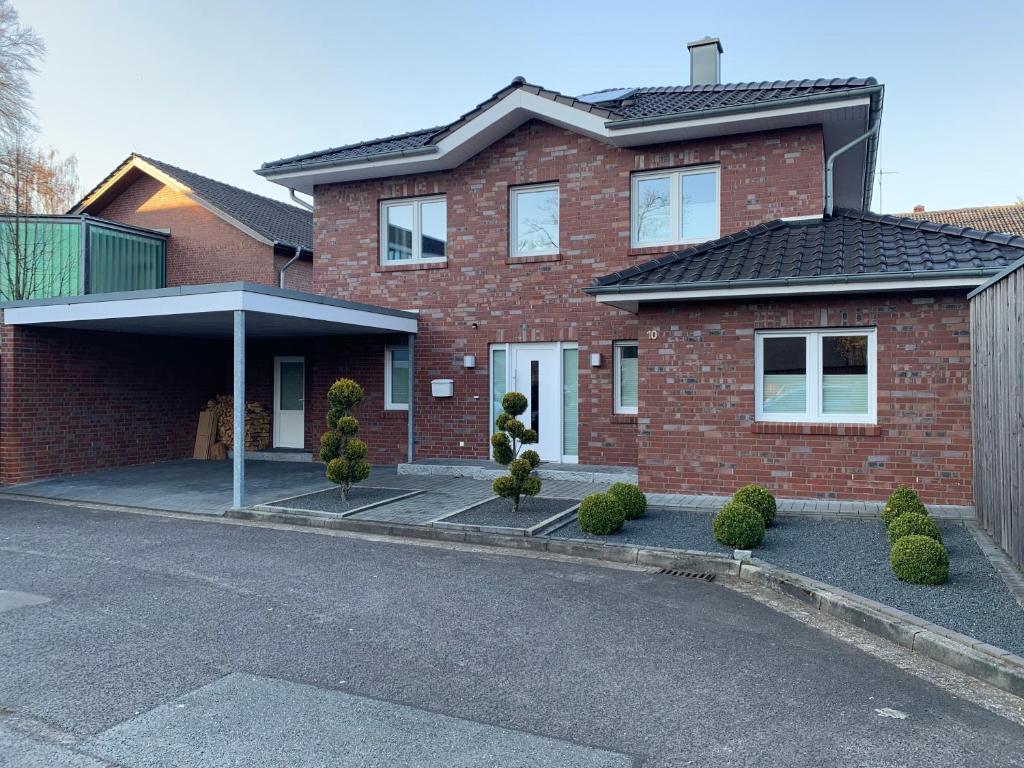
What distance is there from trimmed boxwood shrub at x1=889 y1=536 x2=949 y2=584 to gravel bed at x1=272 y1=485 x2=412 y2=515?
646cm

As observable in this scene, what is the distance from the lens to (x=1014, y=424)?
21.9ft

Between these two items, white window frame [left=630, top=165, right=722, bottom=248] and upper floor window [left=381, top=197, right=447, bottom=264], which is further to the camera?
upper floor window [left=381, top=197, right=447, bottom=264]

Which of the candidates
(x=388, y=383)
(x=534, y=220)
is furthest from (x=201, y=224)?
(x=534, y=220)

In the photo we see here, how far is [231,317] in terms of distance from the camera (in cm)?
1191

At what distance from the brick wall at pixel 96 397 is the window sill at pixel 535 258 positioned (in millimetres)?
7924

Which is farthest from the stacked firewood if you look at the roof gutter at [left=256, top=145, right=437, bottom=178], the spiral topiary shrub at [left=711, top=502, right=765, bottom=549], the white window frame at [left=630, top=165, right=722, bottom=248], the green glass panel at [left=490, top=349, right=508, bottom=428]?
the spiral topiary shrub at [left=711, top=502, right=765, bottom=549]

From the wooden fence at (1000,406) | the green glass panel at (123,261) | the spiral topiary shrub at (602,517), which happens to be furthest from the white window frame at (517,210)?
the green glass panel at (123,261)

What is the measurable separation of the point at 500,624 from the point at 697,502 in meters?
5.18

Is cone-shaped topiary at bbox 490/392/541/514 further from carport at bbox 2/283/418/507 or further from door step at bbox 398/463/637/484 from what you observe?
carport at bbox 2/283/418/507

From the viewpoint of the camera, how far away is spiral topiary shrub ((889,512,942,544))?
7059mm

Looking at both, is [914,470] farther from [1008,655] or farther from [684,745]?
[684,745]

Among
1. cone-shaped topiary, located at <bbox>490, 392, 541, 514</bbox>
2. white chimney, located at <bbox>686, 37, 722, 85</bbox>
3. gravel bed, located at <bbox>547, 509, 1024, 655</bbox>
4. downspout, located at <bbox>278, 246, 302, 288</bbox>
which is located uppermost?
white chimney, located at <bbox>686, 37, 722, 85</bbox>

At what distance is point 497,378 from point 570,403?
4.84 ft

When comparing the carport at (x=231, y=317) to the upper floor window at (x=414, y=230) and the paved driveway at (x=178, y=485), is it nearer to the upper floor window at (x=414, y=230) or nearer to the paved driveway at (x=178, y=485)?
the paved driveway at (x=178, y=485)
